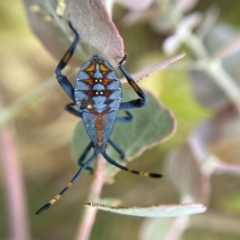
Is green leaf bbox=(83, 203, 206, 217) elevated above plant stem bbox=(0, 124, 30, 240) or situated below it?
below

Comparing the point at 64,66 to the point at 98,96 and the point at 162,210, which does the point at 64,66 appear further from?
the point at 162,210

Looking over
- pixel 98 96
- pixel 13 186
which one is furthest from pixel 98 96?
pixel 13 186

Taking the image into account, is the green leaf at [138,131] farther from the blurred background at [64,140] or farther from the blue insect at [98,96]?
the blurred background at [64,140]

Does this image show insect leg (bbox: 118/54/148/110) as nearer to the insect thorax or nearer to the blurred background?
the insect thorax

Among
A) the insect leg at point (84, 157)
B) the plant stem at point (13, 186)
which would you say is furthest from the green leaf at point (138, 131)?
the plant stem at point (13, 186)

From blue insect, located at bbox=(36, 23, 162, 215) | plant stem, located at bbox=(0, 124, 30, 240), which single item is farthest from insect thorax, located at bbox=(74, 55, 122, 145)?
plant stem, located at bbox=(0, 124, 30, 240)

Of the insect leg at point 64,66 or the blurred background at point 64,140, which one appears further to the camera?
the blurred background at point 64,140

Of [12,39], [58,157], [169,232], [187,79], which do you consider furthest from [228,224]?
[12,39]

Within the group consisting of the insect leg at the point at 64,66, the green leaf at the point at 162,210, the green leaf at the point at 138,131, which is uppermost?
the insect leg at the point at 64,66
